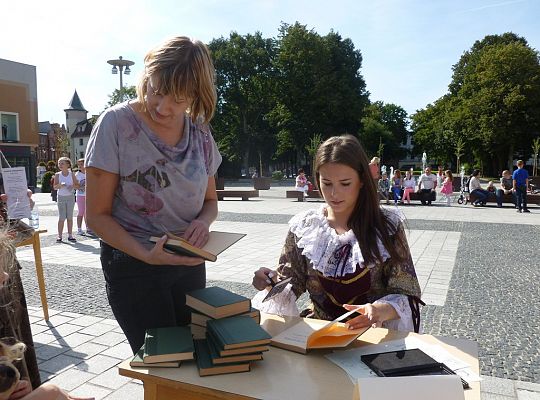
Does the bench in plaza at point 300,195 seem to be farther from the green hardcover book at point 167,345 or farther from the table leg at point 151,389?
the table leg at point 151,389

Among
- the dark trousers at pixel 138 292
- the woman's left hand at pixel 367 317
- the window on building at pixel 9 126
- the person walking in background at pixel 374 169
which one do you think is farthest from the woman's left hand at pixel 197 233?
the window on building at pixel 9 126

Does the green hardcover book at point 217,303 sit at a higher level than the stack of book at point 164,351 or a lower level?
higher

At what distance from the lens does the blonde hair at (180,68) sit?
1.51 meters

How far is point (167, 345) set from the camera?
145 cm

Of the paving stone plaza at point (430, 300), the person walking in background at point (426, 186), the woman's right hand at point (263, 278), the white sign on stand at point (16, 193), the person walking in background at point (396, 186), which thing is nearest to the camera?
the woman's right hand at point (263, 278)

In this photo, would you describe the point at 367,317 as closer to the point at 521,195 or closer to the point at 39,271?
the point at 39,271

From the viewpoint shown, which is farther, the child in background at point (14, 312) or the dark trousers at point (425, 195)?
the dark trousers at point (425, 195)

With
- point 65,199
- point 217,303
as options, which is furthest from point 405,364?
point 65,199

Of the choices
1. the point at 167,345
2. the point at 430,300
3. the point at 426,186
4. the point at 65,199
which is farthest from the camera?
the point at 426,186

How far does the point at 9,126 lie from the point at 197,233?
37387mm

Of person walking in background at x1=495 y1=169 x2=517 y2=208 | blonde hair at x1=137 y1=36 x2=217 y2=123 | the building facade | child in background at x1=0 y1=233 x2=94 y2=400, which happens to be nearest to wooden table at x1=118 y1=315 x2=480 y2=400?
child in background at x1=0 y1=233 x2=94 y2=400

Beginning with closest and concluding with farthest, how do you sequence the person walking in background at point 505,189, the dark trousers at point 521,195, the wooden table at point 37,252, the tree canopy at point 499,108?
1. the wooden table at point 37,252
2. the dark trousers at point 521,195
3. the person walking in background at point 505,189
4. the tree canopy at point 499,108

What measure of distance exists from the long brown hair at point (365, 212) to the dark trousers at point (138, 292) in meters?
0.90

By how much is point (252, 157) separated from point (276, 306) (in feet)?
145
